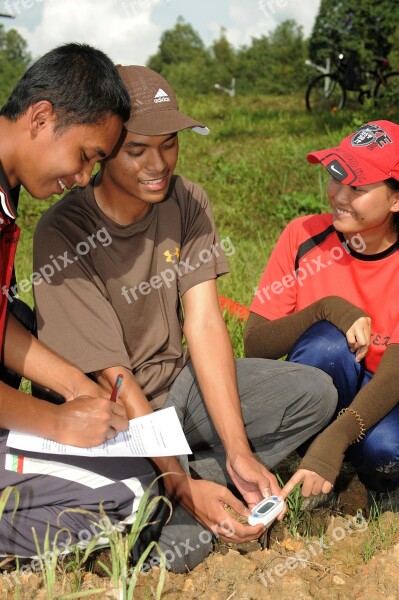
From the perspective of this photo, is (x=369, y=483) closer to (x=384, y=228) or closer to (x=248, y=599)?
(x=248, y=599)

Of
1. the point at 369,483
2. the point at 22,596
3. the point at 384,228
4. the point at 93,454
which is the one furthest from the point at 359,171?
the point at 22,596

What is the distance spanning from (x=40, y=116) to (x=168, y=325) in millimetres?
815

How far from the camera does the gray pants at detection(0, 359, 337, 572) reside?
2098mm

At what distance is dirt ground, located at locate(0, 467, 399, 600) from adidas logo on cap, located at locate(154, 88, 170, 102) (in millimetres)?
1365

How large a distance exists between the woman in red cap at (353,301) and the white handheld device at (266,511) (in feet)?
0.97

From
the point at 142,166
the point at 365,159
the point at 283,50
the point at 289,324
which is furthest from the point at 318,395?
the point at 283,50

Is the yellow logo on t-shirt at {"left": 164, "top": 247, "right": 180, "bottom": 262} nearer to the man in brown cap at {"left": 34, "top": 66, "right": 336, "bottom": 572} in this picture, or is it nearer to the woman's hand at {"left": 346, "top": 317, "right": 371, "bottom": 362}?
the man in brown cap at {"left": 34, "top": 66, "right": 336, "bottom": 572}

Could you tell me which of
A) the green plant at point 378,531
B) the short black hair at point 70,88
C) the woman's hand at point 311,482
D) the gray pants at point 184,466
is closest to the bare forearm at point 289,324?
the gray pants at point 184,466

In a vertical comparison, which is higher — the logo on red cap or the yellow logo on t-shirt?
the logo on red cap

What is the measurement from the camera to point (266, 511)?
6.76 feet

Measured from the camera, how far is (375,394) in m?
2.39

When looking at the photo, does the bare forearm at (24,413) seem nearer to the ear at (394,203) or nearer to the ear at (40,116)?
the ear at (40,116)

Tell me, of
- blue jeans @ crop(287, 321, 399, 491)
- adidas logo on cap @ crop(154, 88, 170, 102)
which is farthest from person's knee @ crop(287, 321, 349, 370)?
adidas logo on cap @ crop(154, 88, 170, 102)

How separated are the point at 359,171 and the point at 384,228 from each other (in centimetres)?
23
